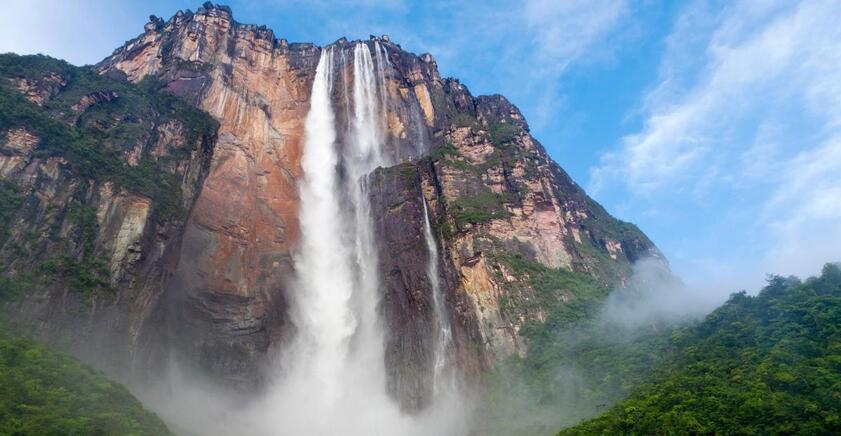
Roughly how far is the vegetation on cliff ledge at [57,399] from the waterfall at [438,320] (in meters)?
15.3

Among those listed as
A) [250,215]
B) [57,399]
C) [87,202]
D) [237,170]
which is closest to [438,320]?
[250,215]

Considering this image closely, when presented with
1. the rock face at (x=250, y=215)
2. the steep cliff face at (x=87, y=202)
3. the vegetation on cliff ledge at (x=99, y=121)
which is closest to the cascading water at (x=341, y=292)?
the rock face at (x=250, y=215)

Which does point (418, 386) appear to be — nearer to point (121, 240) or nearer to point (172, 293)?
point (172, 293)

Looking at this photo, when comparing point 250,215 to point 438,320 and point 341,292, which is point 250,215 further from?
point 438,320

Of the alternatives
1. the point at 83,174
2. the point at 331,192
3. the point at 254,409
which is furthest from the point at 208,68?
the point at 254,409

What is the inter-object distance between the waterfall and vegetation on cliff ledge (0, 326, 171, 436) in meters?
15.3

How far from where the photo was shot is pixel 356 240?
43.5 meters

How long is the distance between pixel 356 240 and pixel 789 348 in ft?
92.1

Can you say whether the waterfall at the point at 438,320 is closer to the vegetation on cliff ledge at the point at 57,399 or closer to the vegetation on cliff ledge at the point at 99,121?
the vegetation on cliff ledge at the point at 57,399

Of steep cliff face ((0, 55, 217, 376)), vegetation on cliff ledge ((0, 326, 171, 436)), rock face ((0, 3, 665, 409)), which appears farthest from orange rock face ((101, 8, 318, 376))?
vegetation on cliff ledge ((0, 326, 171, 436))

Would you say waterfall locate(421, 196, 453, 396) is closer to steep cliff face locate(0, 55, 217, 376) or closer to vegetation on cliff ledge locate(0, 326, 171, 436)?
vegetation on cliff ledge locate(0, 326, 171, 436)

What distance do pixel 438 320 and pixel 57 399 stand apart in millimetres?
Result: 20489

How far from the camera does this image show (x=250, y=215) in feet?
138

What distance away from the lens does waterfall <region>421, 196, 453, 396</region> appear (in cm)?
3391
